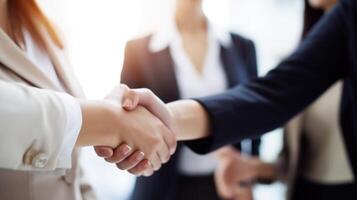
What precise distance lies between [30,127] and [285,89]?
597mm

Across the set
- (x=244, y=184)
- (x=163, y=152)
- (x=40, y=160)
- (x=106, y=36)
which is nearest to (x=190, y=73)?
(x=106, y=36)

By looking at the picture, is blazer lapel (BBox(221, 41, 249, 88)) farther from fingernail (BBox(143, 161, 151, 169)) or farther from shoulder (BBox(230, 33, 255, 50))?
fingernail (BBox(143, 161, 151, 169))

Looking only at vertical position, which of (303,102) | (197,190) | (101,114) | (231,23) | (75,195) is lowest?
(197,190)

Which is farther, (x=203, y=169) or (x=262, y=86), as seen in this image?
(x=203, y=169)

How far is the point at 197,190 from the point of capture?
50.1 inches

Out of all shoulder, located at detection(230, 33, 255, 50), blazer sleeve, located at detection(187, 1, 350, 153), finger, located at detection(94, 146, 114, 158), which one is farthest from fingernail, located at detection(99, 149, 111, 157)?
shoulder, located at detection(230, 33, 255, 50)

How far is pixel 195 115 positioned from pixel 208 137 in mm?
46

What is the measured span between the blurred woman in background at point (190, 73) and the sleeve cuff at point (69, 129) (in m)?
0.64

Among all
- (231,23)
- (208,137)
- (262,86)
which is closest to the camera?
(208,137)

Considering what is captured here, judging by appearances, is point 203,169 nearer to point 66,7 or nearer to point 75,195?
point 66,7

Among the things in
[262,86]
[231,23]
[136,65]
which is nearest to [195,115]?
[262,86]

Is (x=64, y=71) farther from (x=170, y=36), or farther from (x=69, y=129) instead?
(x=170, y=36)

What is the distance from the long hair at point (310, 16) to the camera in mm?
1357

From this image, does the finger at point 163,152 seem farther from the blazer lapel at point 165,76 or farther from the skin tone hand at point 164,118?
the blazer lapel at point 165,76
